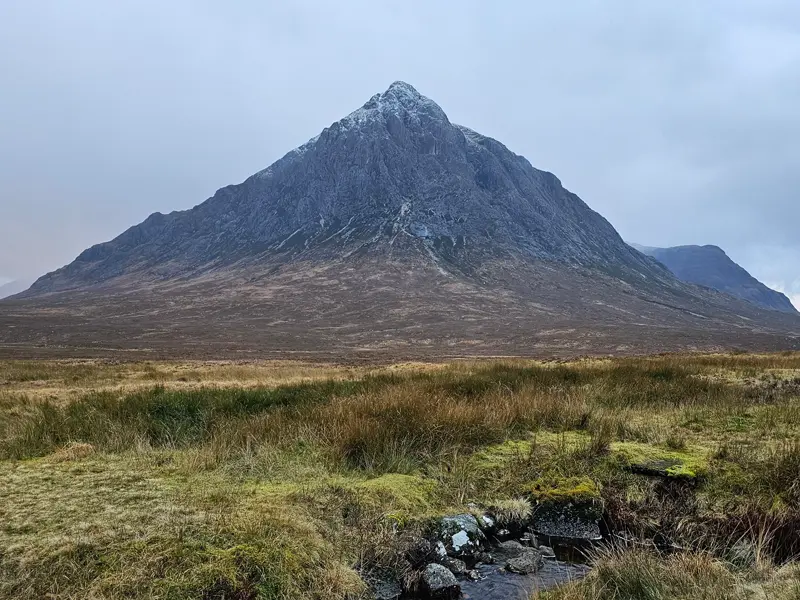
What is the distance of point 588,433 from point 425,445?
3.07m

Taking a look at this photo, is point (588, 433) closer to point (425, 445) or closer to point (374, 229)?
point (425, 445)

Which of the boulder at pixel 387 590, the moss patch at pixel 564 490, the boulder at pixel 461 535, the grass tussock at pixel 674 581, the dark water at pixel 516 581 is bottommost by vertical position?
the dark water at pixel 516 581

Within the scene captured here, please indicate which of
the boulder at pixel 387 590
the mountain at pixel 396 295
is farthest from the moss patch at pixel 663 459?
the mountain at pixel 396 295

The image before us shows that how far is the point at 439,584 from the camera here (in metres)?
4.54

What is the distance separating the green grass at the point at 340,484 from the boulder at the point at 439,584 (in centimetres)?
35

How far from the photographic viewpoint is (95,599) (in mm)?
3490

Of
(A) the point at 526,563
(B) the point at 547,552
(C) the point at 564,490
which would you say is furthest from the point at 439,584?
(C) the point at 564,490

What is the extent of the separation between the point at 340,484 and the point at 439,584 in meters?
Answer: 1.86

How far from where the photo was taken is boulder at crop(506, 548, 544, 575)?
492cm

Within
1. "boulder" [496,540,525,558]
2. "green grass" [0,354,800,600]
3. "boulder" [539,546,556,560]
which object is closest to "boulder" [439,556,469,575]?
"green grass" [0,354,800,600]

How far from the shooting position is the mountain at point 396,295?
73.1 meters

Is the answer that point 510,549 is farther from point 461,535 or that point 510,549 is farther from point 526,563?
point 461,535

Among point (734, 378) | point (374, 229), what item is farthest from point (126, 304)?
point (734, 378)

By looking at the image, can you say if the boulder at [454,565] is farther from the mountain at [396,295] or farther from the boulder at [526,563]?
the mountain at [396,295]
